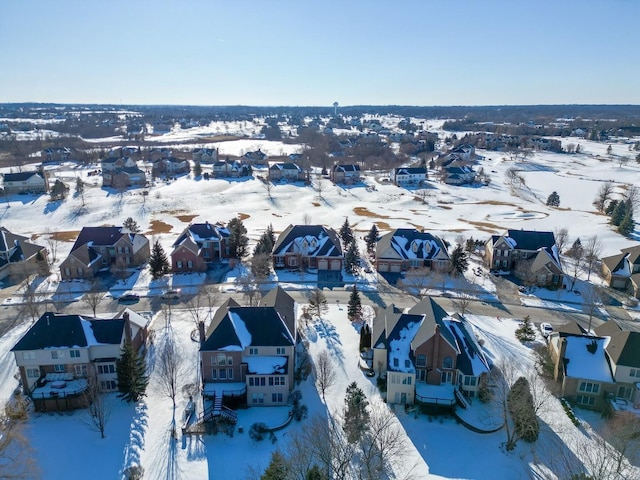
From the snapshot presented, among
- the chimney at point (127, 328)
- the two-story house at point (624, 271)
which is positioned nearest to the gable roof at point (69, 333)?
the chimney at point (127, 328)

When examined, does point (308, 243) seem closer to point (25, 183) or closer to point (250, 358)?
point (250, 358)

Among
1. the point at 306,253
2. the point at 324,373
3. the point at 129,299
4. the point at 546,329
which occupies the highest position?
the point at 306,253

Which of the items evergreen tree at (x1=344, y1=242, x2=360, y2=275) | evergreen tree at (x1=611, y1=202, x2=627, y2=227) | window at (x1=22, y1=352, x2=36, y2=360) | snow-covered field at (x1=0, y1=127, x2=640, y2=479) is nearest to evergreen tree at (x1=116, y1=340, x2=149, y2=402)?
snow-covered field at (x1=0, y1=127, x2=640, y2=479)

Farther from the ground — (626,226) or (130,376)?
(626,226)

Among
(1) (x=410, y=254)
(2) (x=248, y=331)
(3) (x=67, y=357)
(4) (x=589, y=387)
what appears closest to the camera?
(4) (x=589, y=387)

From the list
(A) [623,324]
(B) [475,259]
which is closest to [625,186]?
(B) [475,259]

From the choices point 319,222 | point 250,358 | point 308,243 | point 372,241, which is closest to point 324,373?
point 250,358

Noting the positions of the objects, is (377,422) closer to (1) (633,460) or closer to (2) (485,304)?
(1) (633,460)

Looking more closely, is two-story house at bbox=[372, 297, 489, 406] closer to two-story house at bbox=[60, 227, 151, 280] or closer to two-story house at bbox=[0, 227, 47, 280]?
two-story house at bbox=[60, 227, 151, 280]
